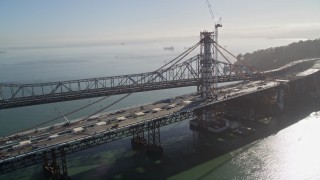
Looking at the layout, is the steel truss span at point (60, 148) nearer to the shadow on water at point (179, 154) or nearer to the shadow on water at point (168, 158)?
the shadow on water at point (168, 158)

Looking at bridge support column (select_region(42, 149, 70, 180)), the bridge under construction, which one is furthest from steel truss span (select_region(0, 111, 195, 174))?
bridge support column (select_region(42, 149, 70, 180))

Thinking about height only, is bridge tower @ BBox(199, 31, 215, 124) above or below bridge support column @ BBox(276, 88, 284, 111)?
above

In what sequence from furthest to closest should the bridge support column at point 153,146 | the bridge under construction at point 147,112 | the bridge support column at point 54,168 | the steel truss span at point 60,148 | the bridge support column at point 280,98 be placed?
the bridge support column at point 280,98 < the bridge support column at point 153,146 < the bridge under construction at point 147,112 < the bridge support column at point 54,168 < the steel truss span at point 60,148

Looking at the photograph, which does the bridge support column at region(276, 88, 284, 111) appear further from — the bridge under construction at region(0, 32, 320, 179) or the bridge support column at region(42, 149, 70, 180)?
the bridge support column at region(42, 149, 70, 180)

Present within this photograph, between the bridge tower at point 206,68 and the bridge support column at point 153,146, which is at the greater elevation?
the bridge tower at point 206,68

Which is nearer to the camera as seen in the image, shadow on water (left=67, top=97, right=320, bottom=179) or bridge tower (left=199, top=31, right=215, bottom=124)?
shadow on water (left=67, top=97, right=320, bottom=179)

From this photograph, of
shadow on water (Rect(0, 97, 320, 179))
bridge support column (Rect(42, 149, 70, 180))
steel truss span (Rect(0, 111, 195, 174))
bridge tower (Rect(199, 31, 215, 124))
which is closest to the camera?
steel truss span (Rect(0, 111, 195, 174))

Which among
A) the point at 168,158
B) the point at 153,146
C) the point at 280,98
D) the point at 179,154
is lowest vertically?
the point at 168,158

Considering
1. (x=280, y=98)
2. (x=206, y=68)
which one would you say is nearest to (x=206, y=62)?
(x=206, y=68)

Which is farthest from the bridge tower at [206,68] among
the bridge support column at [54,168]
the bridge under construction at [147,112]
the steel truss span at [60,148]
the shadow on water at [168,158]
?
the bridge support column at [54,168]

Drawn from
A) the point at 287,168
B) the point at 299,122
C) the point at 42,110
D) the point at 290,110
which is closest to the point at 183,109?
the point at 287,168

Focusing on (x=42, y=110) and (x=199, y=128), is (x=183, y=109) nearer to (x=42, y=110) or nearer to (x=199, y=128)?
(x=199, y=128)

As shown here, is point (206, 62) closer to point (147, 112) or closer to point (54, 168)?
point (147, 112)
